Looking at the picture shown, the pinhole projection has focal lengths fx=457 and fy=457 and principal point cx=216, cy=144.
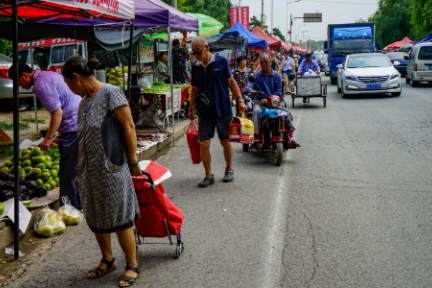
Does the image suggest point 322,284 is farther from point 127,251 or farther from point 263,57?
point 263,57

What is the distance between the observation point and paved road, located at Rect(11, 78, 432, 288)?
12.5 ft

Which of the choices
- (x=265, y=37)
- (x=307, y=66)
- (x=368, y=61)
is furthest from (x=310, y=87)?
(x=265, y=37)

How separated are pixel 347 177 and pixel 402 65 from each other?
80.7 ft

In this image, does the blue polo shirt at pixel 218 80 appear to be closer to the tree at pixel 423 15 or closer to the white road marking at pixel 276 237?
the white road marking at pixel 276 237

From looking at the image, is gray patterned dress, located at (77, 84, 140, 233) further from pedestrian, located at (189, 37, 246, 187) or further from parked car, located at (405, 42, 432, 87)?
parked car, located at (405, 42, 432, 87)

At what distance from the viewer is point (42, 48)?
674 inches

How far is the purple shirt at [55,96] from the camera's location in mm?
4934

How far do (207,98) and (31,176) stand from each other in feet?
8.28

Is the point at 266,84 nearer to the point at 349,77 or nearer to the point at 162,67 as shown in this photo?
the point at 162,67

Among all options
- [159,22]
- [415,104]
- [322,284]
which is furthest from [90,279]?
[415,104]

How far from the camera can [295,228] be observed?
15.9 feet

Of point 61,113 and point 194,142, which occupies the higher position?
point 61,113

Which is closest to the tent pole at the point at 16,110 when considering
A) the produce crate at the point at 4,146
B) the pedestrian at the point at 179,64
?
the produce crate at the point at 4,146

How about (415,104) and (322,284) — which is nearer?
(322,284)
